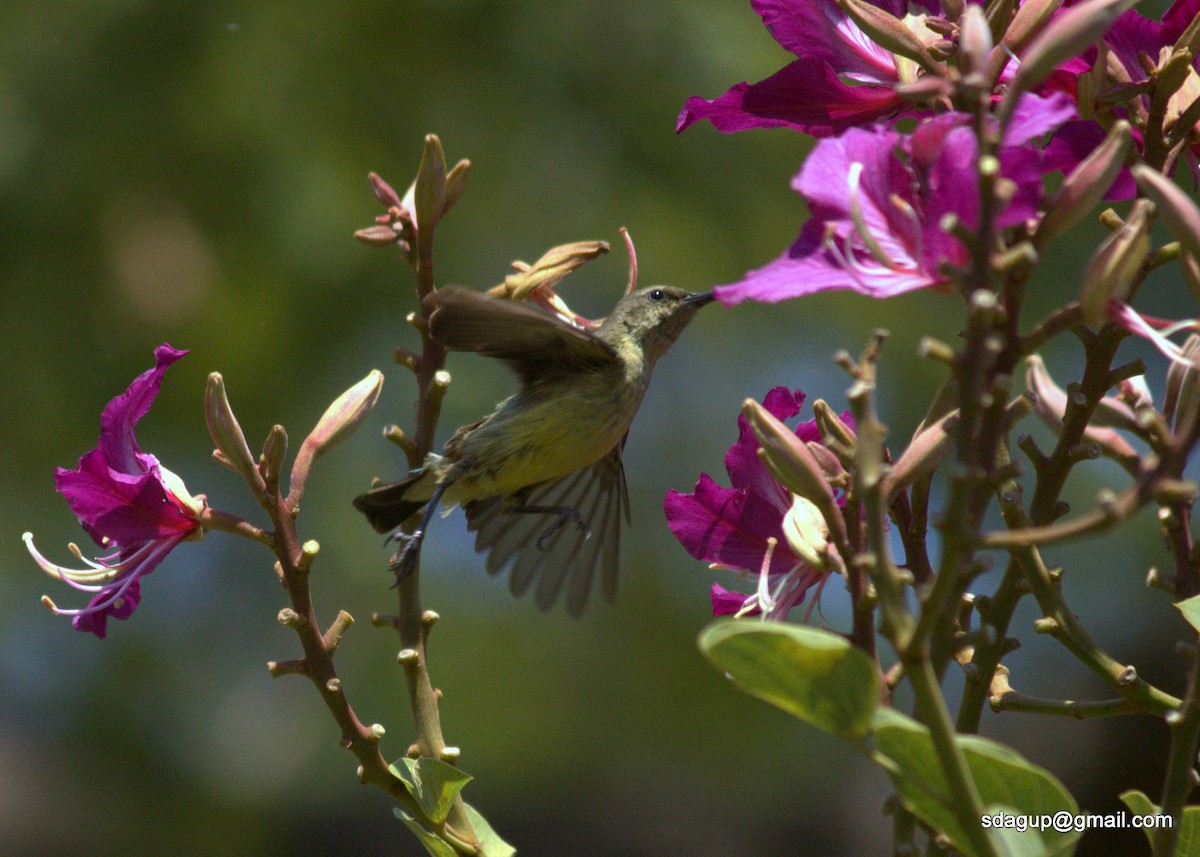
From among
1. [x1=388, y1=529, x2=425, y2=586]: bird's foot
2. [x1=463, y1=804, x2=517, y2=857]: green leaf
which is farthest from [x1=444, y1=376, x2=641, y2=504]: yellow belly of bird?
[x1=463, y1=804, x2=517, y2=857]: green leaf

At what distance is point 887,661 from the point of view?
2754 mm

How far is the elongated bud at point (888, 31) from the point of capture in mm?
836

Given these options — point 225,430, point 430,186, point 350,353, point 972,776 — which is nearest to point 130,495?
point 225,430

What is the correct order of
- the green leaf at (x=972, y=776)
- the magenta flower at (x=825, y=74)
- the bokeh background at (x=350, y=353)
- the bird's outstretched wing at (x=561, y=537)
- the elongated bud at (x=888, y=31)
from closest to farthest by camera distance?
1. the green leaf at (x=972, y=776)
2. the elongated bud at (x=888, y=31)
3. the magenta flower at (x=825, y=74)
4. the bird's outstretched wing at (x=561, y=537)
5. the bokeh background at (x=350, y=353)

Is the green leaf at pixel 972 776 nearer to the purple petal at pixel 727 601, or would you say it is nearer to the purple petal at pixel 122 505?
the purple petal at pixel 727 601

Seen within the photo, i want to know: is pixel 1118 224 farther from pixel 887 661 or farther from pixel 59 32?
pixel 59 32

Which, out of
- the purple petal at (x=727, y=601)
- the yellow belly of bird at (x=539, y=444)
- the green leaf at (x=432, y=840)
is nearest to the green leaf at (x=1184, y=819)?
the purple petal at (x=727, y=601)

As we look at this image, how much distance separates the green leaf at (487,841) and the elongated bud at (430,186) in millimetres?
484

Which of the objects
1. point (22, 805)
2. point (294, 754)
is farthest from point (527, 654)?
point (22, 805)

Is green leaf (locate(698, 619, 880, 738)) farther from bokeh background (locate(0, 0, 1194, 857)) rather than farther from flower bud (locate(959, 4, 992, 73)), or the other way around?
bokeh background (locate(0, 0, 1194, 857))

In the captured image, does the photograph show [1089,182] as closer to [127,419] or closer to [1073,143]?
[1073,143]

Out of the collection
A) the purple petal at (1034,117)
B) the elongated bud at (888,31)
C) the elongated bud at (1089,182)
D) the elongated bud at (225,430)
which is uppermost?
the elongated bud at (888,31)

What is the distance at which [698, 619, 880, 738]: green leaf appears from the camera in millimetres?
606

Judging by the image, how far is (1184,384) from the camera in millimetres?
751
